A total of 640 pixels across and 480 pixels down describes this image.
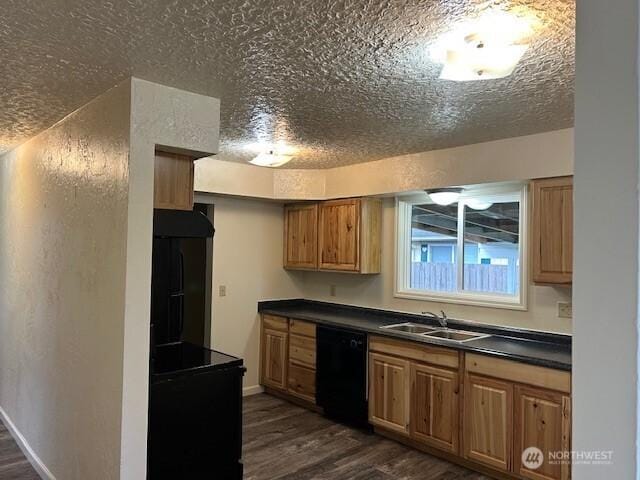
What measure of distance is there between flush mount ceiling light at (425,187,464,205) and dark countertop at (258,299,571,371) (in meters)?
1.01

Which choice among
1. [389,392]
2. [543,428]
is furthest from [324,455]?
[543,428]

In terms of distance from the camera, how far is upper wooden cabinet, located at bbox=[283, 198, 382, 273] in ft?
15.1

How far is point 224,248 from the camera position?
489cm

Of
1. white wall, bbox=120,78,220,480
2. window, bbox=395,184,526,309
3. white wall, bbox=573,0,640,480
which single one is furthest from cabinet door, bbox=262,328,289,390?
white wall, bbox=573,0,640,480

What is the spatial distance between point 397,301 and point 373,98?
2.48 meters

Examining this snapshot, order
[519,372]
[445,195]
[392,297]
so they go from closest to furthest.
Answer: [519,372] < [445,195] < [392,297]

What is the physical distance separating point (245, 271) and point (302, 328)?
91 centimetres

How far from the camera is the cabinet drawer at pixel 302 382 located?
4.51 metres

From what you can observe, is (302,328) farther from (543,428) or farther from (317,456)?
(543,428)

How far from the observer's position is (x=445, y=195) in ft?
13.0

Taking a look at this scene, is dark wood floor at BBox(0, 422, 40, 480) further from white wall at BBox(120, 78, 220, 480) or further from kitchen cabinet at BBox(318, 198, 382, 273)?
kitchen cabinet at BBox(318, 198, 382, 273)

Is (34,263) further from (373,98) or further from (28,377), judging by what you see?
(373,98)

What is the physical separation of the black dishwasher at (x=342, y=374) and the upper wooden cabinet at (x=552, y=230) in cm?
153

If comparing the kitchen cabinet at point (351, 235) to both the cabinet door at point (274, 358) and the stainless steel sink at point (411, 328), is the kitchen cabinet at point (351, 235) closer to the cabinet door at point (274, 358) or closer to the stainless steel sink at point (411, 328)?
the stainless steel sink at point (411, 328)
